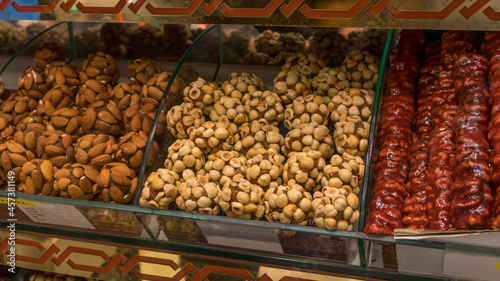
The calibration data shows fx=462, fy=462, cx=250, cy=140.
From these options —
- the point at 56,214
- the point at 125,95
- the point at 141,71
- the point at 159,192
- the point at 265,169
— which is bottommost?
the point at 56,214

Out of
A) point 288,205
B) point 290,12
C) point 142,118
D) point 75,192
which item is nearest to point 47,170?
point 75,192

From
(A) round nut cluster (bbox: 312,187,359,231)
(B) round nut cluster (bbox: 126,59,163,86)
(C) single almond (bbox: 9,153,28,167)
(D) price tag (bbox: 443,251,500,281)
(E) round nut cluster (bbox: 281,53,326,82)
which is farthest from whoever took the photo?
(B) round nut cluster (bbox: 126,59,163,86)

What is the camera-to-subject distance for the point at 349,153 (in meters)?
1.51

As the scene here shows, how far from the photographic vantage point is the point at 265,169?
4.73ft

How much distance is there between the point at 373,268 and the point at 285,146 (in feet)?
1.62

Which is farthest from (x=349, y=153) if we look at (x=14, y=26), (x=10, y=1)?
(x=14, y=26)

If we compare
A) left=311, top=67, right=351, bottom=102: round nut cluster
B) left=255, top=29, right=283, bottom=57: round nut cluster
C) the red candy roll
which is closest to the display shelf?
the red candy roll

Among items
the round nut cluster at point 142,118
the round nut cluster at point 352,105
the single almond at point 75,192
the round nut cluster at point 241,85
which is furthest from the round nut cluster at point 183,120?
the round nut cluster at point 352,105

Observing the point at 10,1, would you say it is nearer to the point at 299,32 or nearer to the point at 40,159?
the point at 40,159

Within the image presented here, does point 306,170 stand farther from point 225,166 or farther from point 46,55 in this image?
point 46,55

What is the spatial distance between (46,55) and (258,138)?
1.03 m

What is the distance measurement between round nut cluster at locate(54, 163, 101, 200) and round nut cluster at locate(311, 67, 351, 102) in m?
0.84

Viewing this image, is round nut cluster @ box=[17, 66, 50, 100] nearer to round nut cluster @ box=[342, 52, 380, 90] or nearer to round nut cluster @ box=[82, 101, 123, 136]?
round nut cluster @ box=[82, 101, 123, 136]

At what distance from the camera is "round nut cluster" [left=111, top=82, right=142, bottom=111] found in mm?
1765
